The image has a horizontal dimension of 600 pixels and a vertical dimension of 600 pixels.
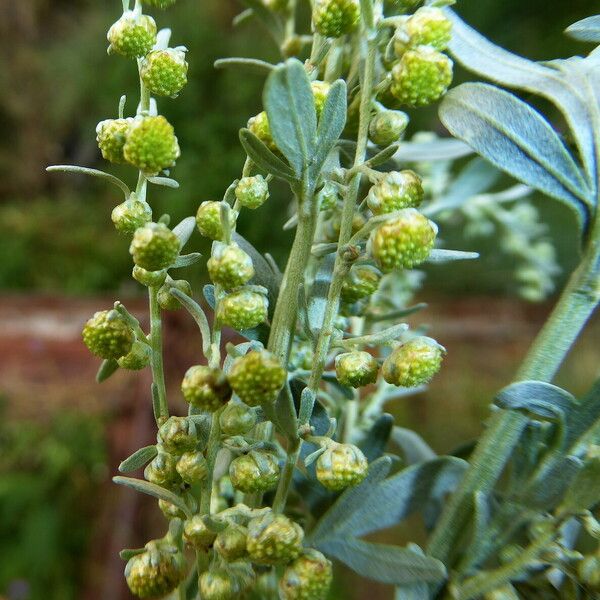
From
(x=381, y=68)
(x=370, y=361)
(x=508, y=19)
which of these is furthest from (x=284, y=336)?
(x=508, y=19)

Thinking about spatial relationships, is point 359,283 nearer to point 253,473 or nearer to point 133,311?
point 253,473

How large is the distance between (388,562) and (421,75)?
28cm

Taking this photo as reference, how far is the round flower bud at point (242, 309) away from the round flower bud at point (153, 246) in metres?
0.04

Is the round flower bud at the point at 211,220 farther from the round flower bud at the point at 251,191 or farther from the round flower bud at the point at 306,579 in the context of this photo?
the round flower bud at the point at 306,579

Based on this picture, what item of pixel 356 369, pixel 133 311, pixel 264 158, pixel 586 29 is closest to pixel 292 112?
pixel 264 158

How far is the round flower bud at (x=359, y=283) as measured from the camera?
37 cm

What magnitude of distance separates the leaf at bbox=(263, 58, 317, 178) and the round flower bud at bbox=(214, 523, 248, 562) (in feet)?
0.62

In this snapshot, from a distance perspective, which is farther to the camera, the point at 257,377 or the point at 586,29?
the point at 586,29

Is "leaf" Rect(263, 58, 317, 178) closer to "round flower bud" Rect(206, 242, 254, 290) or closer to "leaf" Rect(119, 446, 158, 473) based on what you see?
"round flower bud" Rect(206, 242, 254, 290)

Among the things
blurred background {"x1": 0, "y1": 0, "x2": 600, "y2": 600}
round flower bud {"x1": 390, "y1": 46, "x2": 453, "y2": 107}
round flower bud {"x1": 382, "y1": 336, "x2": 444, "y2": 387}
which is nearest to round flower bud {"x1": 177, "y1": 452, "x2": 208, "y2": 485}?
round flower bud {"x1": 382, "y1": 336, "x2": 444, "y2": 387}

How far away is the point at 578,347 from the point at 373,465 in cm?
120

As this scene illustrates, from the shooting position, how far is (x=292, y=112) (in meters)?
0.32

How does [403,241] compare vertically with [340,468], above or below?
above

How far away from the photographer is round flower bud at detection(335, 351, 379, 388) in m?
0.35
